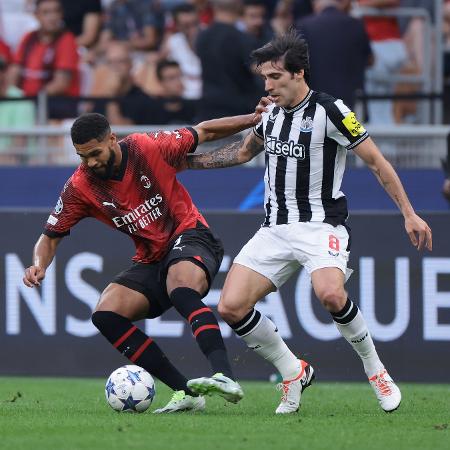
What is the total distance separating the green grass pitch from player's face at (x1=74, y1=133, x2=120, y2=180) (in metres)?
1.52

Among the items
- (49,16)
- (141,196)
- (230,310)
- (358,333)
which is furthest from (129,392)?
(49,16)

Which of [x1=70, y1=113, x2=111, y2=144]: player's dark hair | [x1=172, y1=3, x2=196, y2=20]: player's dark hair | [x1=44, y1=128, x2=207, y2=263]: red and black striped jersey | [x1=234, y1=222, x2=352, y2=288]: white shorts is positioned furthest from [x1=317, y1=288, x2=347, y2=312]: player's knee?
[x1=172, y1=3, x2=196, y2=20]: player's dark hair

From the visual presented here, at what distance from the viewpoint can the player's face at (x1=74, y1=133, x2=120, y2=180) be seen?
7590 mm

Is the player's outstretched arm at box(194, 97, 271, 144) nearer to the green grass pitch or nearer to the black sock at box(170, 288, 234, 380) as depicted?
the black sock at box(170, 288, 234, 380)

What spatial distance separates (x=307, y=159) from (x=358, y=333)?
1123 mm

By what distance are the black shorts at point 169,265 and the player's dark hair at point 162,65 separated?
664 centimetres

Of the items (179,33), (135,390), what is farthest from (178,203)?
(179,33)

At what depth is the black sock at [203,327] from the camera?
7.30 metres

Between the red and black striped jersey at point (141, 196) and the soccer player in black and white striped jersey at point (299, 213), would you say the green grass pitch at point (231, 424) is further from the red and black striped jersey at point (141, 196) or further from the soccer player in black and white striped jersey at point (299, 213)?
the red and black striped jersey at point (141, 196)

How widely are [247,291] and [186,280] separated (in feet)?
1.30

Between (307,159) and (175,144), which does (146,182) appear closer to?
(175,144)

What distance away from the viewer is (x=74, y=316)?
415 inches

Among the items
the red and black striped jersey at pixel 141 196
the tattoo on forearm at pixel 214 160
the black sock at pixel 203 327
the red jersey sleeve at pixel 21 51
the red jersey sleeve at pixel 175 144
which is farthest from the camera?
the red jersey sleeve at pixel 21 51

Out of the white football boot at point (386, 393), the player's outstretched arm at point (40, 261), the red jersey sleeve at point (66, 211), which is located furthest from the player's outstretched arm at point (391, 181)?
the player's outstretched arm at point (40, 261)
